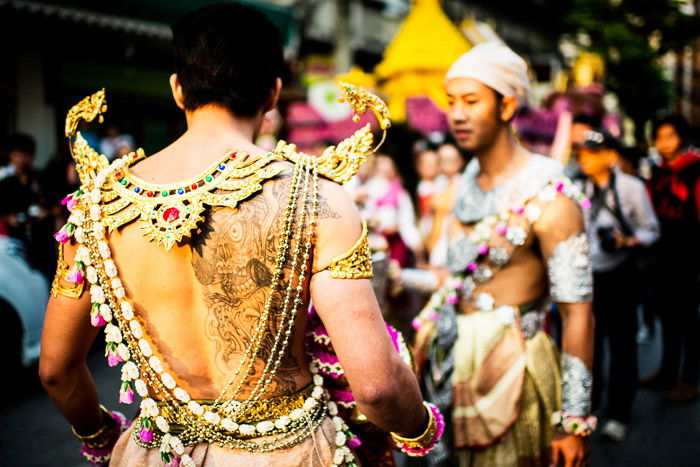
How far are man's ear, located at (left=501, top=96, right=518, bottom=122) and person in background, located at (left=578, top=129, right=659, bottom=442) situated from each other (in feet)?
7.61

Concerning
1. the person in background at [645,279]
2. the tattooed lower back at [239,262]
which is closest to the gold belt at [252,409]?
the tattooed lower back at [239,262]

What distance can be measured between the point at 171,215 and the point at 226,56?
0.39 meters

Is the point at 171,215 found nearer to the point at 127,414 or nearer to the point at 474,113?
the point at 474,113

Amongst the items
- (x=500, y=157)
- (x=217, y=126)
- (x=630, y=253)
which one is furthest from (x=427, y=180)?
(x=217, y=126)

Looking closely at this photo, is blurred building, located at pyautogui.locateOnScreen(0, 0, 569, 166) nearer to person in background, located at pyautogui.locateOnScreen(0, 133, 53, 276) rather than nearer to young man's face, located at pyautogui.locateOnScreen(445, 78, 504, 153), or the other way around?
person in background, located at pyautogui.locateOnScreen(0, 133, 53, 276)

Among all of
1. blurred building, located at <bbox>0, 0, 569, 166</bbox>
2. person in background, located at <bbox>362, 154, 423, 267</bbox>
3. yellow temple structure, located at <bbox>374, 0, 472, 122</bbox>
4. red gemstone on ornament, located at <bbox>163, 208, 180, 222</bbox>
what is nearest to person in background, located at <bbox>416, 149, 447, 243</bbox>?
person in background, located at <bbox>362, 154, 423, 267</bbox>

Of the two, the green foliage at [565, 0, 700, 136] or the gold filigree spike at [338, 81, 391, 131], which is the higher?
the gold filigree spike at [338, 81, 391, 131]

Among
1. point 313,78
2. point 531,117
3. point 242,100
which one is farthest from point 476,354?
point 313,78

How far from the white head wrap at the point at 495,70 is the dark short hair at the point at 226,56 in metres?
1.25

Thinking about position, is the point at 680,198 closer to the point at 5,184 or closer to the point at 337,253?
the point at 337,253

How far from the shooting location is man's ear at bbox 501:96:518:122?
264 centimetres

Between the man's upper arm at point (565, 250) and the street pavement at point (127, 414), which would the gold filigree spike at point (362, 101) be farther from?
the street pavement at point (127, 414)

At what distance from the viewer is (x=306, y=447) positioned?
151 cm

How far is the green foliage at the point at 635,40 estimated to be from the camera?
1652 centimetres
